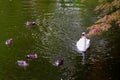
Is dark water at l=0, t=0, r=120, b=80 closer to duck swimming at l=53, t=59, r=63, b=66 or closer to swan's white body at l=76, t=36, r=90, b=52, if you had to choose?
duck swimming at l=53, t=59, r=63, b=66

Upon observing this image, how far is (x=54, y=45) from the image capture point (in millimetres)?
14641

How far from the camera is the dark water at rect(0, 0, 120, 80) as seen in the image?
12102 millimetres


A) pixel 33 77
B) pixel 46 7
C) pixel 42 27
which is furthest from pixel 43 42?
pixel 46 7

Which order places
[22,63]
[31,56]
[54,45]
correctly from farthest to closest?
1. [54,45]
2. [31,56]
3. [22,63]

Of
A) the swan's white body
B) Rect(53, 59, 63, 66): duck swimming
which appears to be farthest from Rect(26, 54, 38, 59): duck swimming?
the swan's white body

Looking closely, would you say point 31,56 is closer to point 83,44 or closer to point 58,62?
point 58,62

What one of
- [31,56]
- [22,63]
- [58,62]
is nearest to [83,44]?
[58,62]

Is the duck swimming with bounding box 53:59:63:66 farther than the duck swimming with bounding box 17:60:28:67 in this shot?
Yes

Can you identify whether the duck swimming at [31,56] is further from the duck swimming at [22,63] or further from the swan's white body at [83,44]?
the swan's white body at [83,44]

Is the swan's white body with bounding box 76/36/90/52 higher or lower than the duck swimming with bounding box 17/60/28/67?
higher

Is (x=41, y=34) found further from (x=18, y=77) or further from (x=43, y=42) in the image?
(x=18, y=77)

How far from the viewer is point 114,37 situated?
1600 centimetres

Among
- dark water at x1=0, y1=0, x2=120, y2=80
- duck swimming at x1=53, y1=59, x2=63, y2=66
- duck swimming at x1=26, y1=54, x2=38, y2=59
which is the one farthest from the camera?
duck swimming at x1=26, y1=54, x2=38, y2=59

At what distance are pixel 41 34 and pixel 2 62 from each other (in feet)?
13.1
